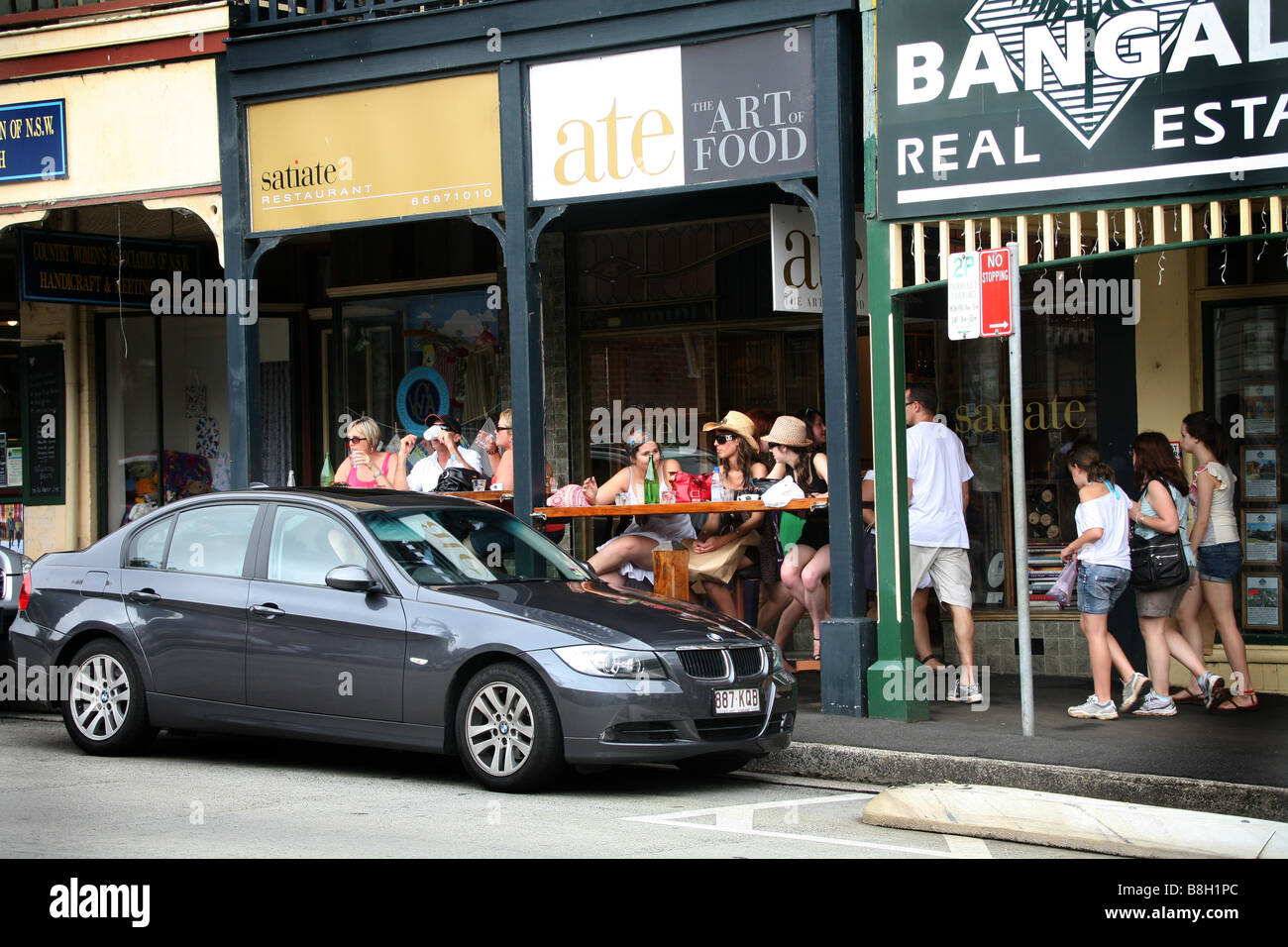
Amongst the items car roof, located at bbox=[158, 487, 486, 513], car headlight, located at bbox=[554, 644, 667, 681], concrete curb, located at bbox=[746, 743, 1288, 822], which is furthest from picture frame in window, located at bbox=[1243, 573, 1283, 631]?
car roof, located at bbox=[158, 487, 486, 513]

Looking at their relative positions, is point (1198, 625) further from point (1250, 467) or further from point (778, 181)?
point (778, 181)

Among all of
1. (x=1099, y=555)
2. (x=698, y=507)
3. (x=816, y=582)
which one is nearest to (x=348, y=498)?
(x=698, y=507)

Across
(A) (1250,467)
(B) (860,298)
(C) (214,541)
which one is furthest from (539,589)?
(A) (1250,467)

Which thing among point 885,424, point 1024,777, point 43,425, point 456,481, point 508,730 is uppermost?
point 43,425

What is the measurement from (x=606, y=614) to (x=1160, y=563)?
404 centimetres

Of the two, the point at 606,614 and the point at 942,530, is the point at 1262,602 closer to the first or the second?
the point at 942,530

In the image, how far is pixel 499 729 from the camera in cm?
821

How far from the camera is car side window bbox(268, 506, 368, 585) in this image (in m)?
8.95

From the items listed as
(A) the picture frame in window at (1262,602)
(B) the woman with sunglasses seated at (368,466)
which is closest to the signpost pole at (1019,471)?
(A) the picture frame in window at (1262,602)

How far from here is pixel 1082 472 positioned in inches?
405

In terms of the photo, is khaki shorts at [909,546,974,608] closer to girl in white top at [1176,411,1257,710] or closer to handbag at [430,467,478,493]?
girl in white top at [1176,411,1257,710]

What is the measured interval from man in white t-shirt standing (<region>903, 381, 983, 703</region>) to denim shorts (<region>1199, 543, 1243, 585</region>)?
1.60 metres

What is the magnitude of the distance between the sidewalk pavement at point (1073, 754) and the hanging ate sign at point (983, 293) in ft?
8.04

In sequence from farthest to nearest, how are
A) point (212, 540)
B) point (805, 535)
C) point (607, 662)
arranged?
point (805, 535) < point (212, 540) < point (607, 662)
